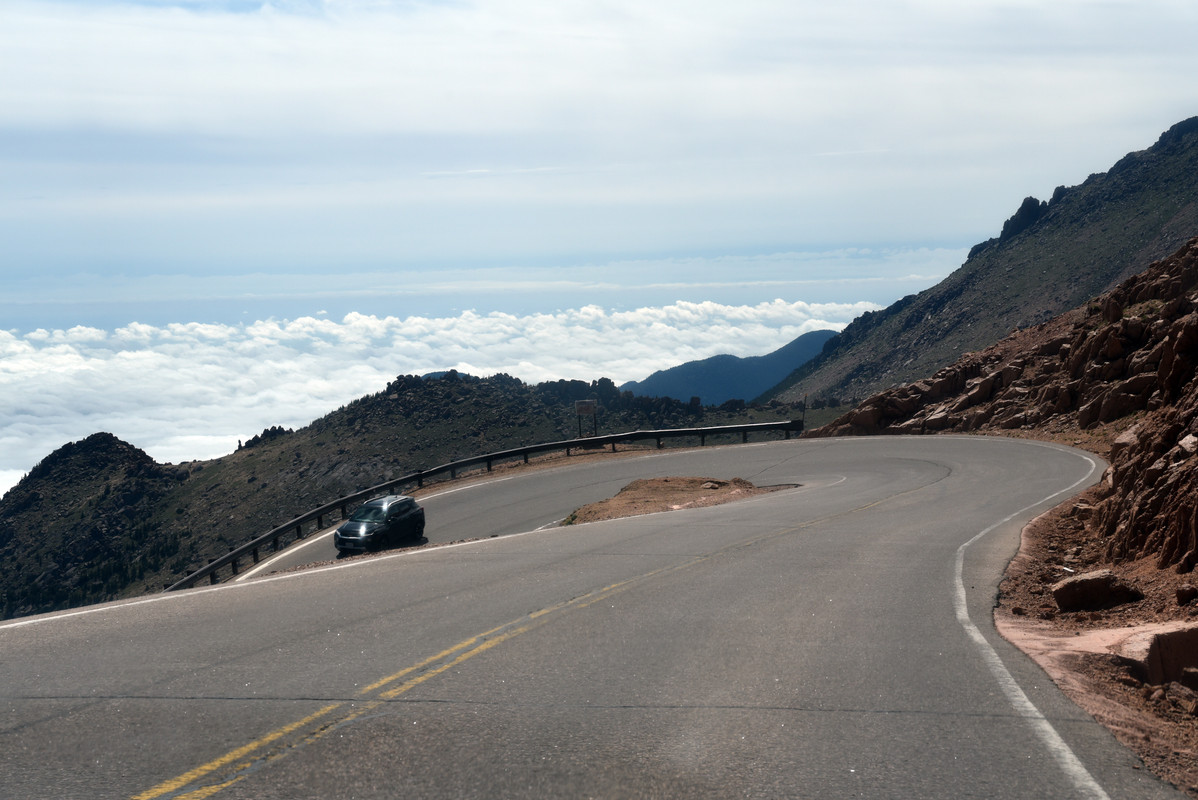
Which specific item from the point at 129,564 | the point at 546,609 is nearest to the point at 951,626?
the point at 546,609

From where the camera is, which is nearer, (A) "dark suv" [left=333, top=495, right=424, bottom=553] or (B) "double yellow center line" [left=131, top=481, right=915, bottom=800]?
(B) "double yellow center line" [left=131, top=481, right=915, bottom=800]

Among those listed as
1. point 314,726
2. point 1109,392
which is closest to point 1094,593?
point 314,726

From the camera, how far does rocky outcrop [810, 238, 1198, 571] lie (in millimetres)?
14766

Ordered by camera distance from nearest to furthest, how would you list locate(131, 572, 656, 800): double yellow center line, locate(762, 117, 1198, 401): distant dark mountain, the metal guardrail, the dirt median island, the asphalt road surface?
locate(131, 572, 656, 800): double yellow center line → the asphalt road surface → the dirt median island → the metal guardrail → locate(762, 117, 1198, 401): distant dark mountain

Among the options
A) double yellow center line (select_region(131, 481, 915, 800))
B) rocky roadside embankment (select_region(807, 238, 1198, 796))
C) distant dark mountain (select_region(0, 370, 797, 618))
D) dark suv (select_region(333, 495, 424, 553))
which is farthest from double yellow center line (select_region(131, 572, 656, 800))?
distant dark mountain (select_region(0, 370, 797, 618))

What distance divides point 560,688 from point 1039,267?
12979 centimetres

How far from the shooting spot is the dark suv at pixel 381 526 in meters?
26.9

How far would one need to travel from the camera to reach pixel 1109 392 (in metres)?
36.9

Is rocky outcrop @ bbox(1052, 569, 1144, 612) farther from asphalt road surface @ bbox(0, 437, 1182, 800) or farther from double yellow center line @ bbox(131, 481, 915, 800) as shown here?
double yellow center line @ bbox(131, 481, 915, 800)

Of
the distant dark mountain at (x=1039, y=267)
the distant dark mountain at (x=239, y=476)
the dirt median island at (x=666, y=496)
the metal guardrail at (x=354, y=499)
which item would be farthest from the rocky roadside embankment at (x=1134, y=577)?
the distant dark mountain at (x=1039, y=267)

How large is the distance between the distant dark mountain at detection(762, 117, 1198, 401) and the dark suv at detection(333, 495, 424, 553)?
303 ft

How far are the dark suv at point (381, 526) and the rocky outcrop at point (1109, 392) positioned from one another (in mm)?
18804

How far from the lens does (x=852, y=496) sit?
25141 mm

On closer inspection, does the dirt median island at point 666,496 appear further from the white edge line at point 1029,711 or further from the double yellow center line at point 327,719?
the double yellow center line at point 327,719
